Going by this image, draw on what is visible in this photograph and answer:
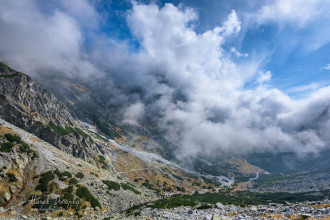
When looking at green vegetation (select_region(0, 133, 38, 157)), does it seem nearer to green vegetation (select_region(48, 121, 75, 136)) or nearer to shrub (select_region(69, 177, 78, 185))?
shrub (select_region(69, 177, 78, 185))

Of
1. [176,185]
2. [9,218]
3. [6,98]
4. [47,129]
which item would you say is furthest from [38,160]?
[176,185]

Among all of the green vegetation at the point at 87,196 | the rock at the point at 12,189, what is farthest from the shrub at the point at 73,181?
the rock at the point at 12,189

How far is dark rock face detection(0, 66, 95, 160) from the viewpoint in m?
117

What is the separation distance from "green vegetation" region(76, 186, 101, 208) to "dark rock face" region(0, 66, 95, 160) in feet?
274

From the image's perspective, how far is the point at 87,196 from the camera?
5153 centimetres

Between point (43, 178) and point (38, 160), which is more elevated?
point (38, 160)

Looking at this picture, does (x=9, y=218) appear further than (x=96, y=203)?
No

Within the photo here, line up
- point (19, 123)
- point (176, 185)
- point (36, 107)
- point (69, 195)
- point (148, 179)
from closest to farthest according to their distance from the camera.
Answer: point (69, 195)
point (19, 123)
point (36, 107)
point (148, 179)
point (176, 185)

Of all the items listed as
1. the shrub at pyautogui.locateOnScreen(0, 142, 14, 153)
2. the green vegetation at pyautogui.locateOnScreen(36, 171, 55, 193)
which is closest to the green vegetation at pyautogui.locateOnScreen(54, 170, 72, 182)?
the green vegetation at pyautogui.locateOnScreen(36, 171, 55, 193)

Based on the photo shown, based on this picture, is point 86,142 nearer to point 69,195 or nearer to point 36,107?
Answer: point 36,107

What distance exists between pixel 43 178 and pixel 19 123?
309 feet

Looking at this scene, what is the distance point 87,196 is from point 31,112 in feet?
404

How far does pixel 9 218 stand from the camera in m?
34.0

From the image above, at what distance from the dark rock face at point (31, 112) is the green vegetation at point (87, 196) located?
83.7m
